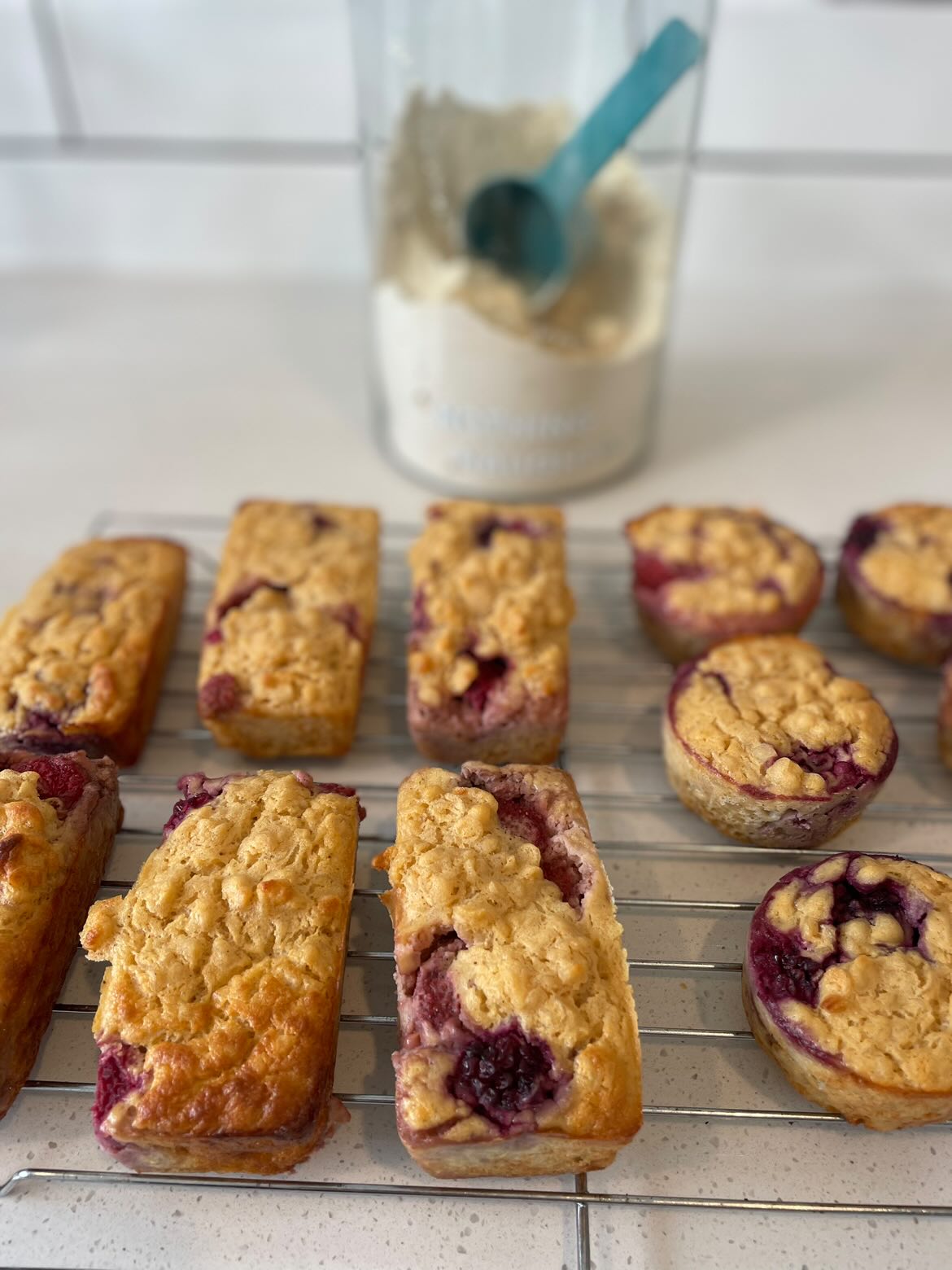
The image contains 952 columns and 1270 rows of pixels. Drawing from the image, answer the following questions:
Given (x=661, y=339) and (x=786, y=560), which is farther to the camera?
(x=661, y=339)

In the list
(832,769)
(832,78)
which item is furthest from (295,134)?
(832,769)

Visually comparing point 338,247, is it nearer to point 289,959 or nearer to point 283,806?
point 283,806

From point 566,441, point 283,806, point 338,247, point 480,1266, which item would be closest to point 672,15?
point 566,441

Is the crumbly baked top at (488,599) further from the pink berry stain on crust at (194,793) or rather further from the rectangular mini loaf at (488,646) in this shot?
the pink berry stain on crust at (194,793)

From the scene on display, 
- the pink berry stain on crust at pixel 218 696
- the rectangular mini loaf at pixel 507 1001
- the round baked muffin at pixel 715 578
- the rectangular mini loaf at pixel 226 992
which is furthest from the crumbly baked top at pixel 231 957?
the round baked muffin at pixel 715 578

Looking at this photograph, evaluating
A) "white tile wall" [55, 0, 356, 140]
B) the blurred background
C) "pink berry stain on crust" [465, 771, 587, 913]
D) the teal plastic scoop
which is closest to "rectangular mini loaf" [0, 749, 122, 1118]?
"pink berry stain on crust" [465, 771, 587, 913]
